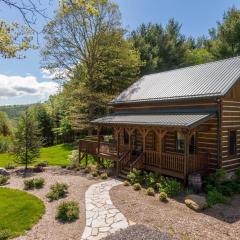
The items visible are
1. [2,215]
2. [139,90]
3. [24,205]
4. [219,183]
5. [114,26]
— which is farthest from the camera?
[114,26]

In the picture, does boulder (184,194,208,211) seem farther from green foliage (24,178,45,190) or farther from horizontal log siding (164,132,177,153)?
green foliage (24,178,45,190)

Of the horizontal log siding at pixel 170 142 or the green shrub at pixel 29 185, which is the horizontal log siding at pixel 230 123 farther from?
the green shrub at pixel 29 185

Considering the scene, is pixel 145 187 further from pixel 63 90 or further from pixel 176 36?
pixel 176 36

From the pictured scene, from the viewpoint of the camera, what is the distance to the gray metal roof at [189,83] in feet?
50.5

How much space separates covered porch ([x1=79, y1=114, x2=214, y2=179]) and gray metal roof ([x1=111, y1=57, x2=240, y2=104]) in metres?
1.78

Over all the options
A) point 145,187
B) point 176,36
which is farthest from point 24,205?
point 176,36

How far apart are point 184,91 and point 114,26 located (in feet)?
41.2

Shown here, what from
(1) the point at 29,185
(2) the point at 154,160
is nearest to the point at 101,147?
(2) the point at 154,160

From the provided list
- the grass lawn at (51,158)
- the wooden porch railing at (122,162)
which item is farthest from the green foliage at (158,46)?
the wooden porch railing at (122,162)

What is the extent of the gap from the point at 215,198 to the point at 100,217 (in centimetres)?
525

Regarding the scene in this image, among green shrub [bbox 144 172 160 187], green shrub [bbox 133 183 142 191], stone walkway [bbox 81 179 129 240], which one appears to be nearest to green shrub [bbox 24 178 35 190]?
stone walkway [bbox 81 179 129 240]

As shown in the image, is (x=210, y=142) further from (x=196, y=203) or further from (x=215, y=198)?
(x=196, y=203)

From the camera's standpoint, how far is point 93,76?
1056 inches

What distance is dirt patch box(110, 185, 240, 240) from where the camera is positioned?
29.1 ft
